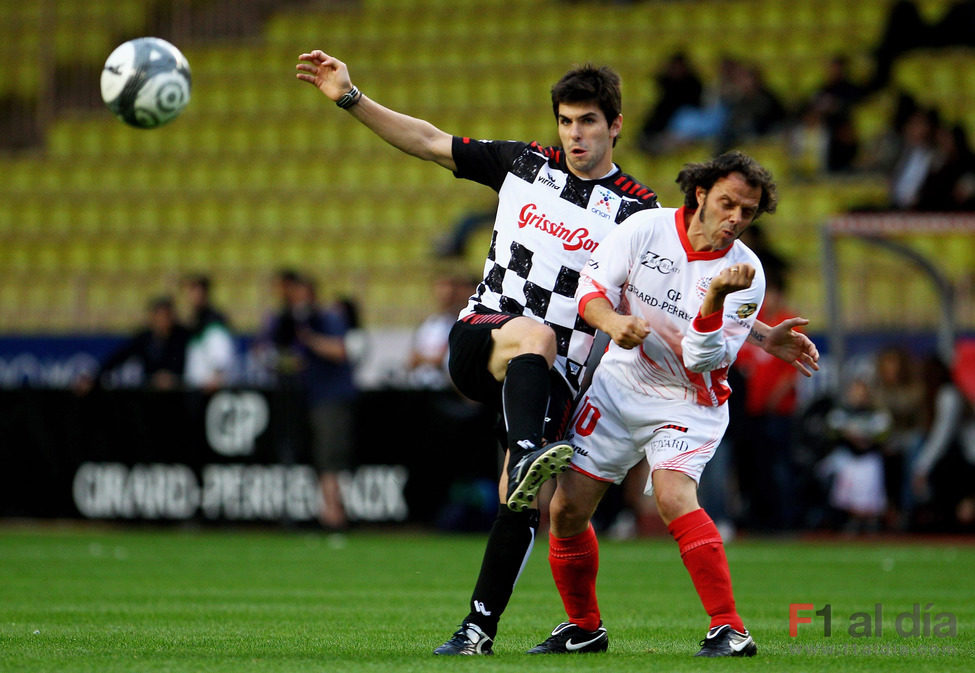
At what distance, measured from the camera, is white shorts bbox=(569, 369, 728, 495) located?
216 inches

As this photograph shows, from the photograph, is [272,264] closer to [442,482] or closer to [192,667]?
[442,482]

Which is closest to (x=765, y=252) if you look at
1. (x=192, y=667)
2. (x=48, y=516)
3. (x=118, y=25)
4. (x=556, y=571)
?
(x=48, y=516)

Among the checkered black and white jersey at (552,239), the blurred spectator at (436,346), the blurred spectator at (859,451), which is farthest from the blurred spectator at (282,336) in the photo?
the checkered black and white jersey at (552,239)

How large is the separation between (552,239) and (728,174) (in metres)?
0.73

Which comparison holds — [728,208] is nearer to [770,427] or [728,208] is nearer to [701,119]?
[770,427]

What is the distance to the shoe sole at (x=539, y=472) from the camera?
16.3 feet

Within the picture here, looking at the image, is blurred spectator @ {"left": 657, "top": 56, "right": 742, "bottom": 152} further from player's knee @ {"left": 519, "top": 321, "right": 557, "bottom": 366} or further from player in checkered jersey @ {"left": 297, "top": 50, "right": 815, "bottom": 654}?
player's knee @ {"left": 519, "top": 321, "right": 557, "bottom": 366}

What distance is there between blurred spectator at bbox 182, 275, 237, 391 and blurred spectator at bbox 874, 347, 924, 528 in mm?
5915

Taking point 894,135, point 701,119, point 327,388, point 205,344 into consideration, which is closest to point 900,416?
point 894,135

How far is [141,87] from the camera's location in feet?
22.5

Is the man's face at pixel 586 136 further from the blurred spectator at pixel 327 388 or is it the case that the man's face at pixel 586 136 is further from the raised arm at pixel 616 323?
the blurred spectator at pixel 327 388

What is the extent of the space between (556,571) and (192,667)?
1.55 metres

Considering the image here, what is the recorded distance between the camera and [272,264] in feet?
63.3

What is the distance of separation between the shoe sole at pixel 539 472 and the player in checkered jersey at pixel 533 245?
24 cm
